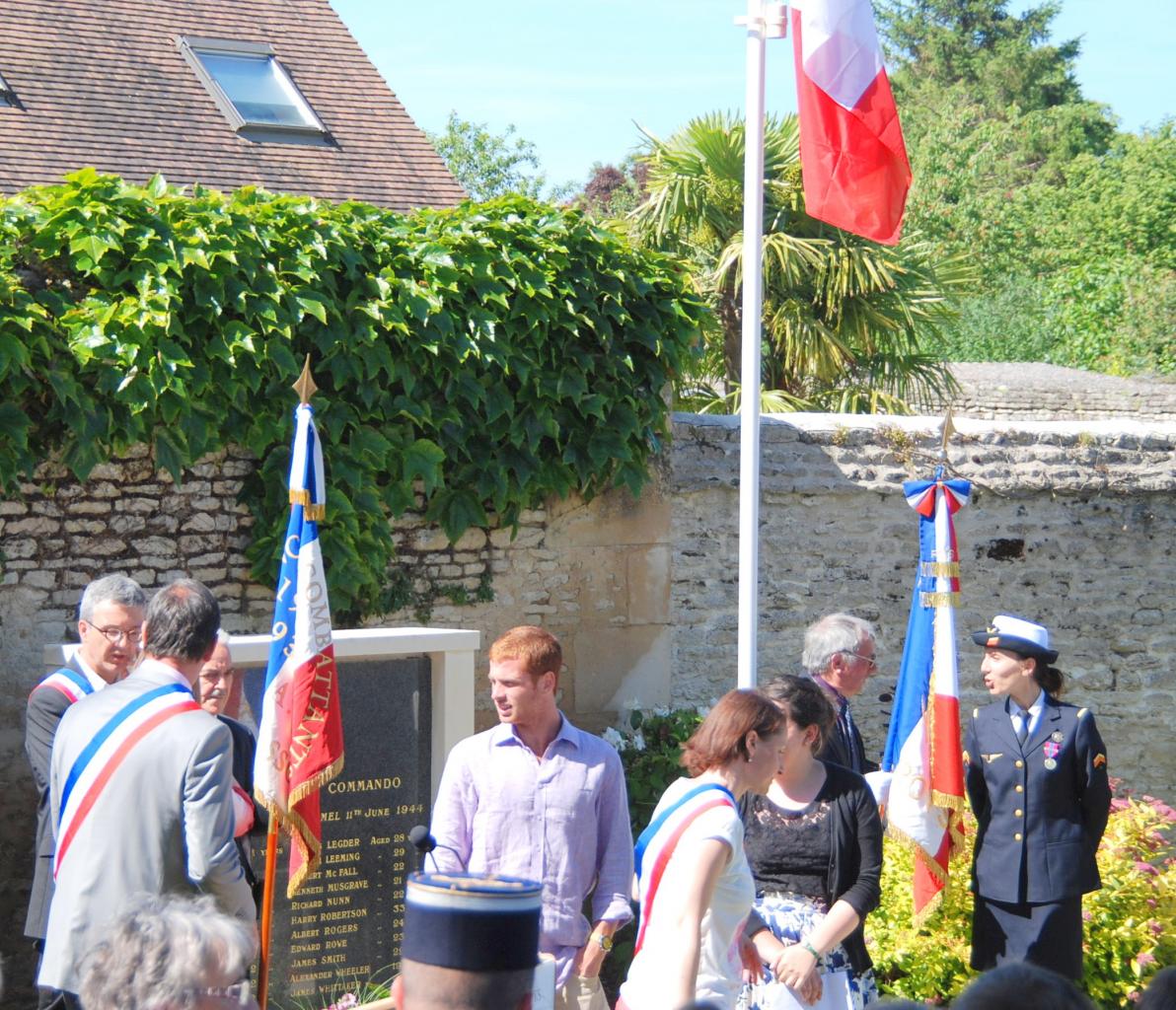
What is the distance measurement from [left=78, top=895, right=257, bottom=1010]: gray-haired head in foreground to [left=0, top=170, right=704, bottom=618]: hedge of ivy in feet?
14.0

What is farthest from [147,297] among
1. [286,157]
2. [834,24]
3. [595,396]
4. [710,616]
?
[286,157]

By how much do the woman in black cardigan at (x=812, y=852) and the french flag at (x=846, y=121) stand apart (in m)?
2.79

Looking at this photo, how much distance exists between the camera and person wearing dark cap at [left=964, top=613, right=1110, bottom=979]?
5.73m

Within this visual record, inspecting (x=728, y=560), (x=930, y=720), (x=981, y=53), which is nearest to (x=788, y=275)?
(x=728, y=560)

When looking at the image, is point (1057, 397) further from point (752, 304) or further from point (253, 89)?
point (752, 304)

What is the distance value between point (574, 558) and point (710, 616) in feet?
3.45

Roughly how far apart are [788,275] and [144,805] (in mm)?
8241

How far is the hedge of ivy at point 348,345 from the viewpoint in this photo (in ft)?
21.8

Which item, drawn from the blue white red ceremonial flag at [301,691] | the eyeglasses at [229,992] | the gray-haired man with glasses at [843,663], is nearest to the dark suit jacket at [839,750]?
the gray-haired man with glasses at [843,663]

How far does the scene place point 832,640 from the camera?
546cm

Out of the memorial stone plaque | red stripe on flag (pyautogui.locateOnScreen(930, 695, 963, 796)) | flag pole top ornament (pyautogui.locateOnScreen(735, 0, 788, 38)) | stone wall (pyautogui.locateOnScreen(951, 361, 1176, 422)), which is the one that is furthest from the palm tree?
stone wall (pyautogui.locateOnScreen(951, 361, 1176, 422))

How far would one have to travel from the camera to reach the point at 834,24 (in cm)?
638

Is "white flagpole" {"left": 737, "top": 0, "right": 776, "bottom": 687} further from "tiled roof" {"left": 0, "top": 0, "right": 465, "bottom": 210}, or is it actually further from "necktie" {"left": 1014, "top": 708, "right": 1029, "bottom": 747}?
"tiled roof" {"left": 0, "top": 0, "right": 465, "bottom": 210}

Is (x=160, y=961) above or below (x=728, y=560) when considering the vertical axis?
below
